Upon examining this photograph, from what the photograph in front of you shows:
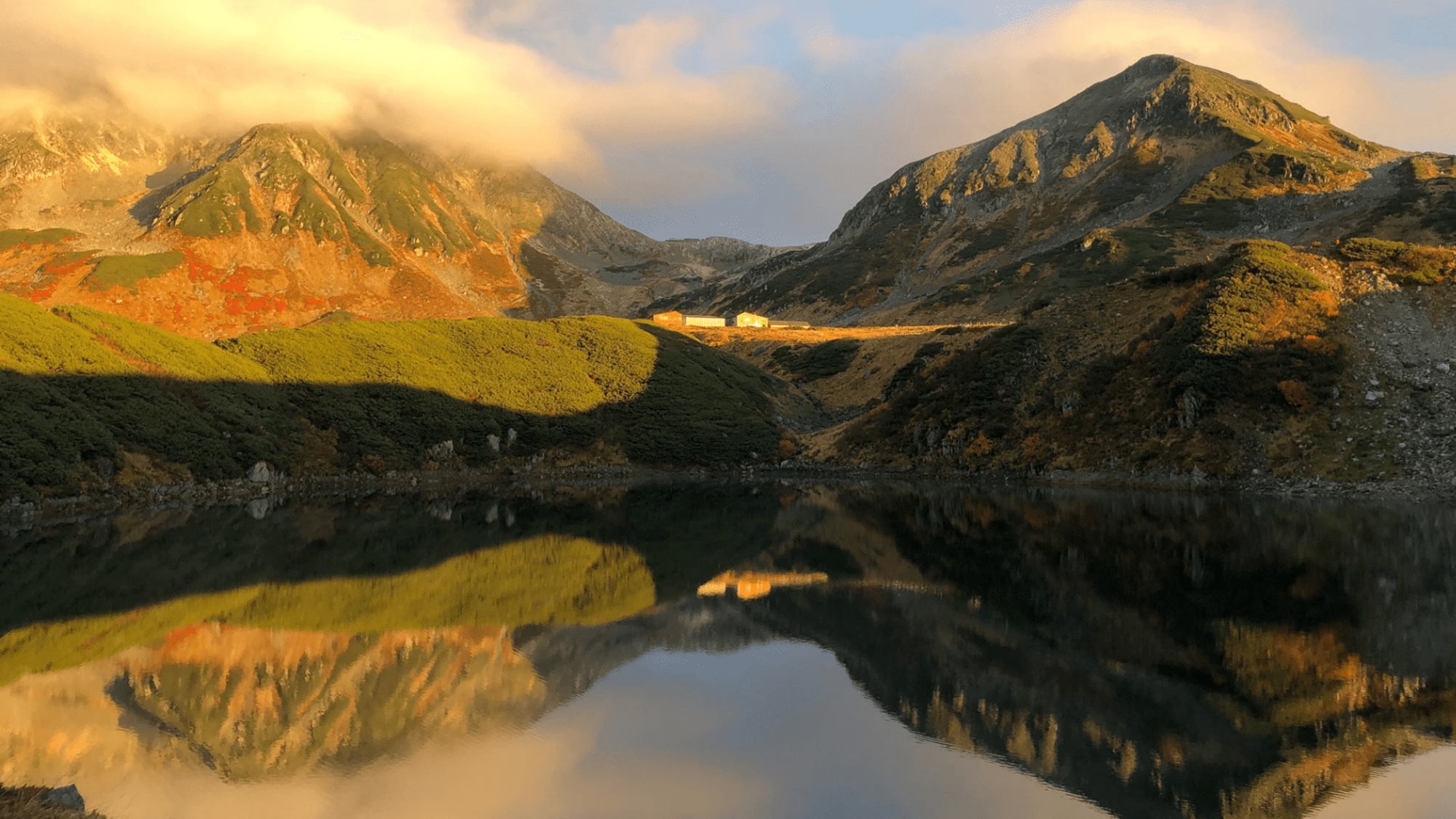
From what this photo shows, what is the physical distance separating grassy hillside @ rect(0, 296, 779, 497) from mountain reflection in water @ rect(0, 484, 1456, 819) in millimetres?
17303

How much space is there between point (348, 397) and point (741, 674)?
190ft

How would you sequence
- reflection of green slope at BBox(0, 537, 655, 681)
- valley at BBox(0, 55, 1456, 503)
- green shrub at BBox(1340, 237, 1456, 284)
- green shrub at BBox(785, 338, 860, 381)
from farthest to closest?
green shrub at BBox(785, 338, 860, 381), green shrub at BBox(1340, 237, 1456, 284), valley at BBox(0, 55, 1456, 503), reflection of green slope at BBox(0, 537, 655, 681)

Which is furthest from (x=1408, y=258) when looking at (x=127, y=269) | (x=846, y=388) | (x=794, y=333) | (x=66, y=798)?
(x=127, y=269)

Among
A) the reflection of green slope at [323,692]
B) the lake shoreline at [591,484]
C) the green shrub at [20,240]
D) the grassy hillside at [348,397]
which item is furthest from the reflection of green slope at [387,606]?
the green shrub at [20,240]

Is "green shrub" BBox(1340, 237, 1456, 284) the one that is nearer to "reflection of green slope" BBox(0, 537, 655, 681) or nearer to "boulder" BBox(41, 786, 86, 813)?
"reflection of green slope" BBox(0, 537, 655, 681)

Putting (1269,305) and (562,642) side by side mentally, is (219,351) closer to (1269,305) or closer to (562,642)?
(562,642)

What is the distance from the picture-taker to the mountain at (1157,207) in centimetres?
13138

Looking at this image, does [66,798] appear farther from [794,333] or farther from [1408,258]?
[794,333]

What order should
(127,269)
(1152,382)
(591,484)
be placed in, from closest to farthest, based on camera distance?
(1152,382)
(591,484)
(127,269)

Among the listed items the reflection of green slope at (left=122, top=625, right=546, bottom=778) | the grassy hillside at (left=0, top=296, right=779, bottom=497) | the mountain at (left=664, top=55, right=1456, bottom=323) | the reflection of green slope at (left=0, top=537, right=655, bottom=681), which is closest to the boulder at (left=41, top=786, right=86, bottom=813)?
the reflection of green slope at (left=122, top=625, right=546, bottom=778)

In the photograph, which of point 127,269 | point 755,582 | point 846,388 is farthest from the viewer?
point 127,269

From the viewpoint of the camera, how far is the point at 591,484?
64312 millimetres

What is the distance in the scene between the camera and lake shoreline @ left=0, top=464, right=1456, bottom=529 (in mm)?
41031

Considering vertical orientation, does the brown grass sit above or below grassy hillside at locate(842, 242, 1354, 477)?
above
